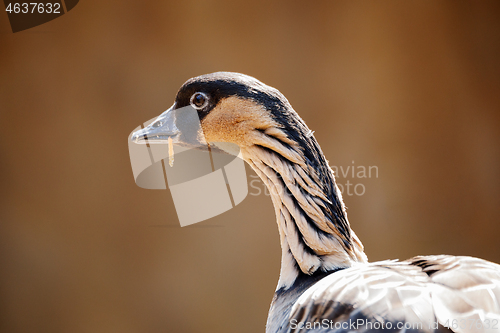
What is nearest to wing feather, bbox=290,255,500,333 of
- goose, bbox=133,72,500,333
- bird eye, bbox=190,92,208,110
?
goose, bbox=133,72,500,333

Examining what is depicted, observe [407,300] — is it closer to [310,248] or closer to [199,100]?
[310,248]

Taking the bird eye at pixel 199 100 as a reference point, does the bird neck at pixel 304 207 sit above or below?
below

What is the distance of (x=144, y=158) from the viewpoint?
2.12 m

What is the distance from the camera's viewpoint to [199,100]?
4.34ft

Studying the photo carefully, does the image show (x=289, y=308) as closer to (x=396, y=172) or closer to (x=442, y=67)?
(x=396, y=172)

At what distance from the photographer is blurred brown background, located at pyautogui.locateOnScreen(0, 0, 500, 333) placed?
9.92 ft

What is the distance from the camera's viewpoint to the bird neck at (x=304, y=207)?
3.98 ft

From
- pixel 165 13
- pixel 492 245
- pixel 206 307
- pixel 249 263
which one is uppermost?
pixel 165 13

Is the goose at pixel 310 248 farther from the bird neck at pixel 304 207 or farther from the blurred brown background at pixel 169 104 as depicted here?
the blurred brown background at pixel 169 104

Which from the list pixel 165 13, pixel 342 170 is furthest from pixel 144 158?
pixel 342 170

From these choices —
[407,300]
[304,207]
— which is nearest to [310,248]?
A: [304,207]

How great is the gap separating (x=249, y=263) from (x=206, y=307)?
1.71ft

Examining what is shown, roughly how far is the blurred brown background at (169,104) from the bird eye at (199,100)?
190 cm

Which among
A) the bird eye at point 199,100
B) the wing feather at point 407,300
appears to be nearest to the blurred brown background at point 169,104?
the bird eye at point 199,100
